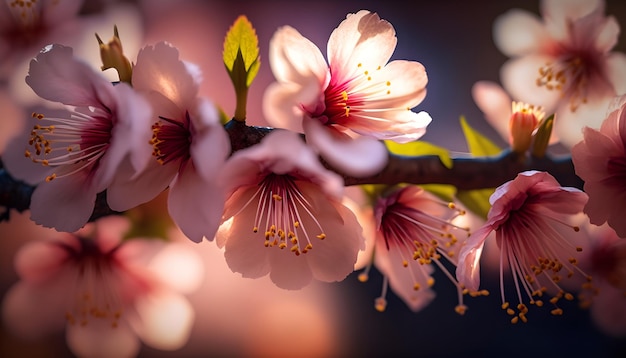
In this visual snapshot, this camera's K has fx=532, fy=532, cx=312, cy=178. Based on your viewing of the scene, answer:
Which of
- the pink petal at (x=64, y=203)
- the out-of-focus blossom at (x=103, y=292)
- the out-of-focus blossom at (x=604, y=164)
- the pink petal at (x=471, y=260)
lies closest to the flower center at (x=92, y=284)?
the out-of-focus blossom at (x=103, y=292)

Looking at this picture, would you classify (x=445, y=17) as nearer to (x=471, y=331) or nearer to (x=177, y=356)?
(x=471, y=331)

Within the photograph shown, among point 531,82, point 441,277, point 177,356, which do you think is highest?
point 531,82

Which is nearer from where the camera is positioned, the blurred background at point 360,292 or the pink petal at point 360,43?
the pink petal at point 360,43

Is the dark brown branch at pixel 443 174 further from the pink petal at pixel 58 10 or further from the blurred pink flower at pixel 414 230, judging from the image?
the pink petal at pixel 58 10

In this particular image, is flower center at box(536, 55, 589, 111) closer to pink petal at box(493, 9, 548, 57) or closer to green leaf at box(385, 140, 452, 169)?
pink petal at box(493, 9, 548, 57)

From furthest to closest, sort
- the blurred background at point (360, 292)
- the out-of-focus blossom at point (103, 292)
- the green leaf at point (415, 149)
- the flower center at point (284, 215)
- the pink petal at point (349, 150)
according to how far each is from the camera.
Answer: the blurred background at point (360, 292) < the out-of-focus blossom at point (103, 292) < the green leaf at point (415, 149) < the flower center at point (284, 215) < the pink petal at point (349, 150)

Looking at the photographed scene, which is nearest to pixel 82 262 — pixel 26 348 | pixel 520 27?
pixel 26 348
